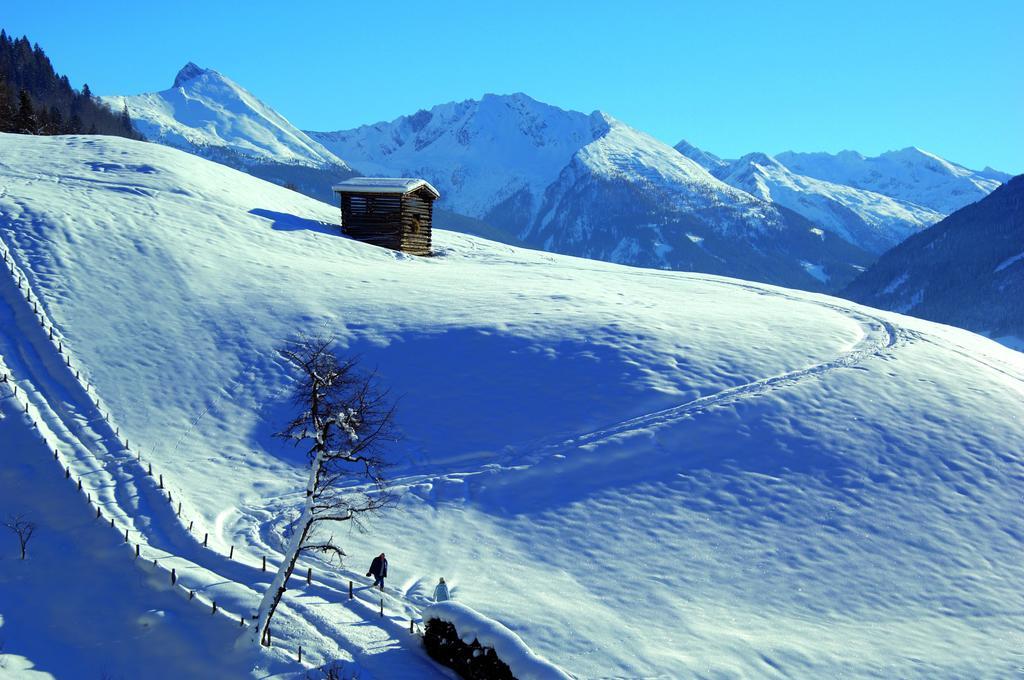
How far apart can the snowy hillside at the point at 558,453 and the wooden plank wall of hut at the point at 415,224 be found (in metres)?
6.44

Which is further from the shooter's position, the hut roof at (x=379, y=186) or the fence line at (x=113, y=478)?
the hut roof at (x=379, y=186)

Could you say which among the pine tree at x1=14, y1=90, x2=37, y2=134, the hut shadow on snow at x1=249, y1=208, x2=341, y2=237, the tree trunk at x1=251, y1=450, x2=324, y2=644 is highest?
the pine tree at x1=14, y1=90, x2=37, y2=134

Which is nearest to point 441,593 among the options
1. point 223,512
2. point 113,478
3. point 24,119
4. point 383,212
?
point 223,512

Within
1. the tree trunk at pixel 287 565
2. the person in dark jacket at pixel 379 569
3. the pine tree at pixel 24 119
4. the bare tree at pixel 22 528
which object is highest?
the pine tree at pixel 24 119

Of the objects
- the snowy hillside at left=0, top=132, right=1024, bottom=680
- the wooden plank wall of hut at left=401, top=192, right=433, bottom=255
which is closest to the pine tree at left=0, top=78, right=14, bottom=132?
the snowy hillside at left=0, top=132, right=1024, bottom=680

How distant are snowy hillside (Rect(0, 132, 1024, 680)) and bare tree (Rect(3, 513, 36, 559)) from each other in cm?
57

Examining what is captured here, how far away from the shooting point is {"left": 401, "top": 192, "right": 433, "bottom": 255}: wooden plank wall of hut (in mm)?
52406

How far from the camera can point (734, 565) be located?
78.0ft

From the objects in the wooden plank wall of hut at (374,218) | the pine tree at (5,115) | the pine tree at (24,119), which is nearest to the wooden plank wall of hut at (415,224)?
the wooden plank wall of hut at (374,218)

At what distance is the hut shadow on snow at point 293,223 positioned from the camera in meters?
51.1

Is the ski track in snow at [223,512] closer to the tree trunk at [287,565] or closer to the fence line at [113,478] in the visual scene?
the fence line at [113,478]

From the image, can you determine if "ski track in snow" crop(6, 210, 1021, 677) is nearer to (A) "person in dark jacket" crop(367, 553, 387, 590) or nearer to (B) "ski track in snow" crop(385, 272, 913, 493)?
(B) "ski track in snow" crop(385, 272, 913, 493)

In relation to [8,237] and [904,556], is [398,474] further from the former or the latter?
[8,237]

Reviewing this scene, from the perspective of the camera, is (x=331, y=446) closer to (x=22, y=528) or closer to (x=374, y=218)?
(x=22, y=528)
